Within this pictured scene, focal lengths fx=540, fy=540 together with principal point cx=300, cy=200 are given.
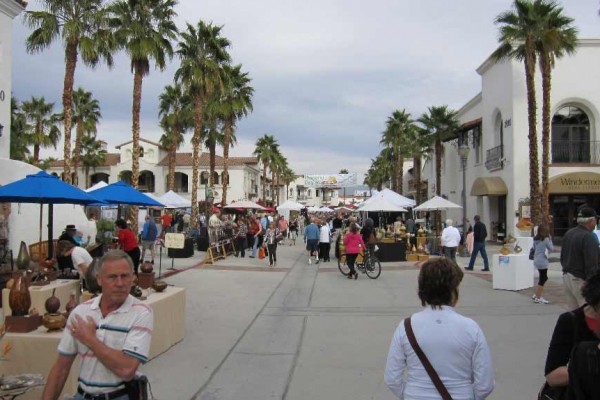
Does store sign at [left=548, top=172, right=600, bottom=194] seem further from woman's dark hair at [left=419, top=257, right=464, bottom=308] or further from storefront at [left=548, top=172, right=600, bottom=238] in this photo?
woman's dark hair at [left=419, top=257, right=464, bottom=308]

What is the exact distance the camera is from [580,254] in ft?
21.6

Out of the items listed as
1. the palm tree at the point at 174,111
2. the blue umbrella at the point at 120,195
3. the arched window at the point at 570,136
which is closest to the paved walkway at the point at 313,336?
the blue umbrella at the point at 120,195

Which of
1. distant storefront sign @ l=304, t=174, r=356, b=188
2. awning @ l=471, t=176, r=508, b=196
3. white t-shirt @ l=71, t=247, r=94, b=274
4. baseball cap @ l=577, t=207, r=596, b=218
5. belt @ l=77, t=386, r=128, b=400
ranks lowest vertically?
belt @ l=77, t=386, r=128, b=400

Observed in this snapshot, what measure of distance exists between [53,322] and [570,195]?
2928 centimetres

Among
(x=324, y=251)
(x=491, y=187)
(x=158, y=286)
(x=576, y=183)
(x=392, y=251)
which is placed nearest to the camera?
(x=158, y=286)

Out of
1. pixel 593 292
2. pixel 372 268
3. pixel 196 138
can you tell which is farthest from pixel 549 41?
pixel 593 292

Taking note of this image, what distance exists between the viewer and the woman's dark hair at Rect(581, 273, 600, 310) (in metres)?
2.67

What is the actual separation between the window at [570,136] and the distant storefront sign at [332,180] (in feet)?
121

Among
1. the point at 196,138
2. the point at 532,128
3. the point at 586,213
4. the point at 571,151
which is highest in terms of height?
the point at 196,138

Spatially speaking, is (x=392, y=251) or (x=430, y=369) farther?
(x=392, y=251)

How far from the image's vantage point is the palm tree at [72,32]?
21.5m

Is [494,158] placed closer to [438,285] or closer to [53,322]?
[53,322]

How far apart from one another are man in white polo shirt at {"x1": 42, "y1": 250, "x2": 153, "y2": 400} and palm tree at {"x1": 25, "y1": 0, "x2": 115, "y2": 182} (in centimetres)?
2142

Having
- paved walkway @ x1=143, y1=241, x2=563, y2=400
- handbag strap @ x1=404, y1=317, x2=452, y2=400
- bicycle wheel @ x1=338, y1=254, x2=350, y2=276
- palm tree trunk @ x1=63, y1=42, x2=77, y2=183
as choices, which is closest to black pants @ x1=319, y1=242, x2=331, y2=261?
bicycle wheel @ x1=338, y1=254, x2=350, y2=276
